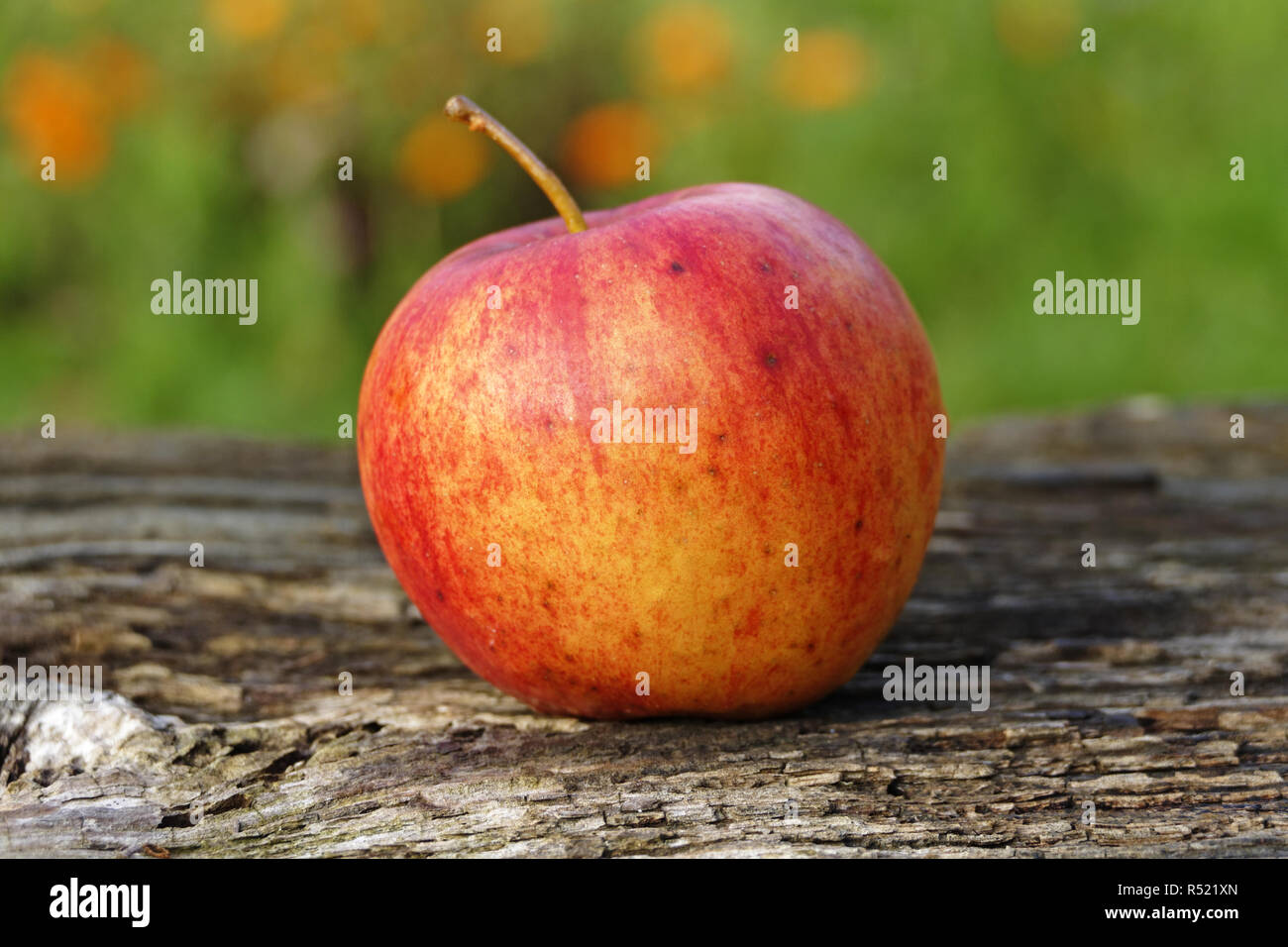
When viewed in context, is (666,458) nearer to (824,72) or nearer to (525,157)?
(525,157)

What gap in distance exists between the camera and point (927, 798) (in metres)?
1.43

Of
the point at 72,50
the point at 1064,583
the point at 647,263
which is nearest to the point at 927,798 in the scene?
the point at 647,263

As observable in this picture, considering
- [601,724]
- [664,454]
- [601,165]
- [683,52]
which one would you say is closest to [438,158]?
[601,165]

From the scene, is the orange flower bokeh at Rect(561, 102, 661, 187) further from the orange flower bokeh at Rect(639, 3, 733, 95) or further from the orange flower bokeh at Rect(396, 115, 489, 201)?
the orange flower bokeh at Rect(396, 115, 489, 201)

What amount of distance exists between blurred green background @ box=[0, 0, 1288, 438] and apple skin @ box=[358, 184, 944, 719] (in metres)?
2.47

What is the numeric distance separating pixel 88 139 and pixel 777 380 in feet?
10.9

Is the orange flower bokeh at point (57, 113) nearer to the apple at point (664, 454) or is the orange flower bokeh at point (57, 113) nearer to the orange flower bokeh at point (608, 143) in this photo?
the orange flower bokeh at point (608, 143)

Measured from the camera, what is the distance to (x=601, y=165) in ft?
13.5

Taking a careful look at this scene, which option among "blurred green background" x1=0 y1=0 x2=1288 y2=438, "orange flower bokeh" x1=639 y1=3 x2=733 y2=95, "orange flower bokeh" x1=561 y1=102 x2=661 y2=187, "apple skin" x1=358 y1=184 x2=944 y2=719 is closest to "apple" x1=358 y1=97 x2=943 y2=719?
"apple skin" x1=358 y1=184 x2=944 y2=719

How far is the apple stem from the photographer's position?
64.2 inches

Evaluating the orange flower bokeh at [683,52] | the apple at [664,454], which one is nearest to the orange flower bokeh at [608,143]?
the orange flower bokeh at [683,52]

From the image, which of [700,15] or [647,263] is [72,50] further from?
[647,263]

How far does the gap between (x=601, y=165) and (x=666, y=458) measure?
2.90 meters

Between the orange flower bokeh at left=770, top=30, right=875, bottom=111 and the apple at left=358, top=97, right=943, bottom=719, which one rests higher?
the orange flower bokeh at left=770, top=30, right=875, bottom=111
